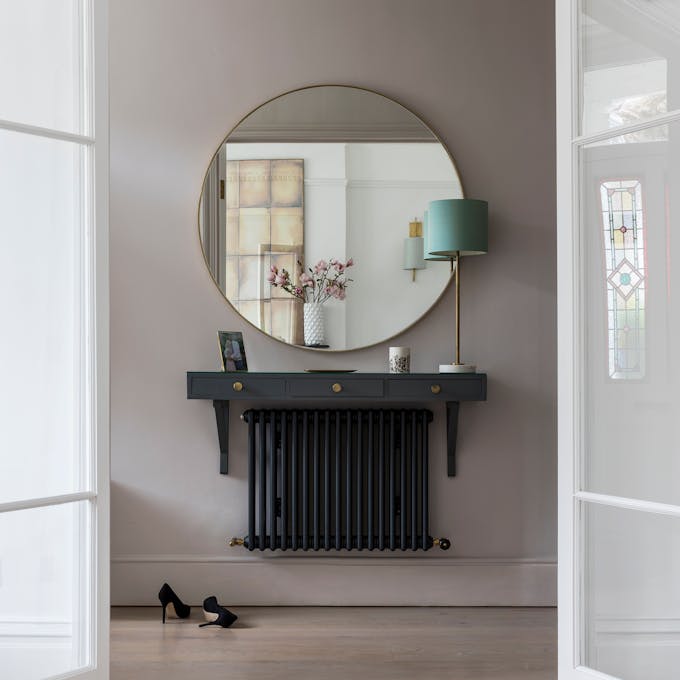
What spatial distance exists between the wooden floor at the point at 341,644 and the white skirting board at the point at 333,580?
55 mm

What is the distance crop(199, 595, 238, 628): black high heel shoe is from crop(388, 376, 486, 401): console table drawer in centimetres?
109

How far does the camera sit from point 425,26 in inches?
146

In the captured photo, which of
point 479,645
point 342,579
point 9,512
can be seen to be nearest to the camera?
point 9,512

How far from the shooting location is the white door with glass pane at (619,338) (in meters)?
2.10

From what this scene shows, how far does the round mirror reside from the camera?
11.9ft

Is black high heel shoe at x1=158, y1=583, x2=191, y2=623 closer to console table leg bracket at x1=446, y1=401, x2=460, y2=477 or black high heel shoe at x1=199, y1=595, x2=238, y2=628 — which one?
black high heel shoe at x1=199, y1=595, x2=238, y2=628

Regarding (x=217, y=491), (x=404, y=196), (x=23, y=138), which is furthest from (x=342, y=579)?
(x=23, y=138)

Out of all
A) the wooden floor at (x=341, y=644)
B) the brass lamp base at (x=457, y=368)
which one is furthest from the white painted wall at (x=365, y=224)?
the wooden floor at (x=341, y=644)

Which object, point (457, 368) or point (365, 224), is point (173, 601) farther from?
point (365, 224)

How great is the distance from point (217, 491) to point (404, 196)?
154 centimetres

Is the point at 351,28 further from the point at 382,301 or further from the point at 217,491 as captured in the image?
the point at 217,491

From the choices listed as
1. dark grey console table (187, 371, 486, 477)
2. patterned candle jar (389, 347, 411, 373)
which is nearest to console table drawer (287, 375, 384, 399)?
dark grey console table (187, 371, 486, 477)

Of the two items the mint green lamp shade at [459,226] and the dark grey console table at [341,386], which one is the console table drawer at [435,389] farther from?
the mint green lamp shade at [459,226]

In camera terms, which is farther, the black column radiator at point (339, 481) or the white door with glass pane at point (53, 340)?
the black column radiator at point (339, 481)
